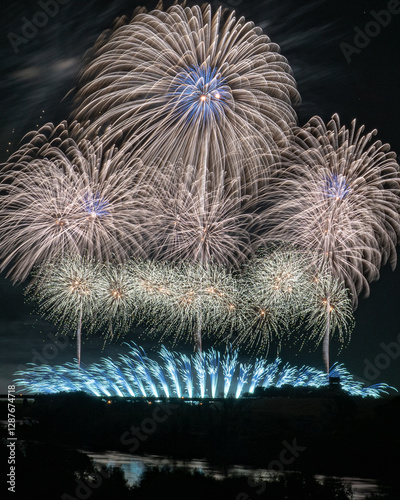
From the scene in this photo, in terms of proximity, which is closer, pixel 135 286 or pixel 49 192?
pixel 49 192

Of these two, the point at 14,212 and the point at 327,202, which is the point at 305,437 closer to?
the point at 327,202

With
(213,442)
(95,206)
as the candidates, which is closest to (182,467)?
(213,442)

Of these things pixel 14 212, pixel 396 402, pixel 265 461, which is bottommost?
pixel 265 461

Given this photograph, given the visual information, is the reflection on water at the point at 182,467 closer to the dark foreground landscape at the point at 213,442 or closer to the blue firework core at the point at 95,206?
the dark foreground landscape at the point at 213,442

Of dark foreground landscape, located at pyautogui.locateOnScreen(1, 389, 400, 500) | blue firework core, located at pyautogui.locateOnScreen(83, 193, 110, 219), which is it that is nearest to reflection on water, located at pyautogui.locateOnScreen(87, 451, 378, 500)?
dark foreground landscape, located at pyautogui.locateOnScreen(1, 389, 400, 500)

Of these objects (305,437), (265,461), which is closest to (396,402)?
(305,437)

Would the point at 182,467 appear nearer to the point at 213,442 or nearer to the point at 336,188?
the point at 213,442
